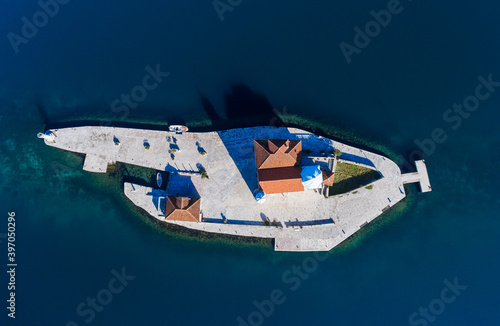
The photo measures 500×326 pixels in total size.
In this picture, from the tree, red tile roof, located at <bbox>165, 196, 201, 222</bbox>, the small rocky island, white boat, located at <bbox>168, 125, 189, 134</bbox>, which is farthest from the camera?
white boat, located at <bbox>168, 125, 189, 134</bbox>

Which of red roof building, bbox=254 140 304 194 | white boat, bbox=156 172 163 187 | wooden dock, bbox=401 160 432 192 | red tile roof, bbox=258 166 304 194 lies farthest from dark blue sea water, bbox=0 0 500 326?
red tile roof, bbox=258 166 304 194

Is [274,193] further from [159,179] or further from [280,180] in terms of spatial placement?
[159,179]

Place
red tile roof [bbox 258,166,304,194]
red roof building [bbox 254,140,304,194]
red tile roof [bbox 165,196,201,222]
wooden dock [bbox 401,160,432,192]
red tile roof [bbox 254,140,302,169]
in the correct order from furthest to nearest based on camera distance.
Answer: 1. wooden dock [bbox 401,160,432,192]
2. red tile roof [bbox 165,196,201,222]
3. red tile roof [bbox 254,140,302,169]
4. red roof building [bbox 254,140,304,194]
5. red tile roof [bbox 258,166,304,194]

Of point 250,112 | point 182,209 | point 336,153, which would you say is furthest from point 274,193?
point 182,209

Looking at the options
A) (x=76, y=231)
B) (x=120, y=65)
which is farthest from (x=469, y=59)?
(x=76, y=231)

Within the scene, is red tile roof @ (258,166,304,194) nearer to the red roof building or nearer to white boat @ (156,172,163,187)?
the red roof building

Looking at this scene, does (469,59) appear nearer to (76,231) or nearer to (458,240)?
(458,240)

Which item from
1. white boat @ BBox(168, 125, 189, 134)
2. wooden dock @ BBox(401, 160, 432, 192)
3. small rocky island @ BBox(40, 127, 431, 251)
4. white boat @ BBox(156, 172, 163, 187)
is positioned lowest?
wooden dock @ BBox(401, 160, 432, 192)
